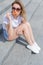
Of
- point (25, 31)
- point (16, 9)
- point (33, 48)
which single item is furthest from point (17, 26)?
point (33, 48)

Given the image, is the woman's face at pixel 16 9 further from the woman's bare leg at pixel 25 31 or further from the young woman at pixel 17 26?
the woman's bare leg at pixel 25 31

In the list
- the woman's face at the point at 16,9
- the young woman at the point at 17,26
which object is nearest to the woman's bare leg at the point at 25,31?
the young woman at the point at 17,26

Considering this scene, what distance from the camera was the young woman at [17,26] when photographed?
4.06 meters

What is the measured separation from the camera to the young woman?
13.3ft

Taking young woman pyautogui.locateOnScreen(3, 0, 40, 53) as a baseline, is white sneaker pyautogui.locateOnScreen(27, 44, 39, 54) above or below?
below

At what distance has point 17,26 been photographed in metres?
4.20

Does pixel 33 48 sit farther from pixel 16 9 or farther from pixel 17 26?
pixel 16 9

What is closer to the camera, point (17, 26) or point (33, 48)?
point (33, 48)

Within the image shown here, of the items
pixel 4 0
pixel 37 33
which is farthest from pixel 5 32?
pixel 4 0

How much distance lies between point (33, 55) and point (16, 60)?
0.38 meters

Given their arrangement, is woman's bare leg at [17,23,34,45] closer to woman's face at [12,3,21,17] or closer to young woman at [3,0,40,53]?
young woman at [3,0,40,53]

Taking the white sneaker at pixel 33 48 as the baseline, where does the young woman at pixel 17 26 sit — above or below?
above

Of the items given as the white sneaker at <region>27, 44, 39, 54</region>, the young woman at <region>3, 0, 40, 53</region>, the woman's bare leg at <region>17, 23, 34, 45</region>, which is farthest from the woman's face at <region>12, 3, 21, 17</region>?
the white sneaker at <region>27, 44, 39, 54</region>

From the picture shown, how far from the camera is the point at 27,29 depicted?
4.07m
